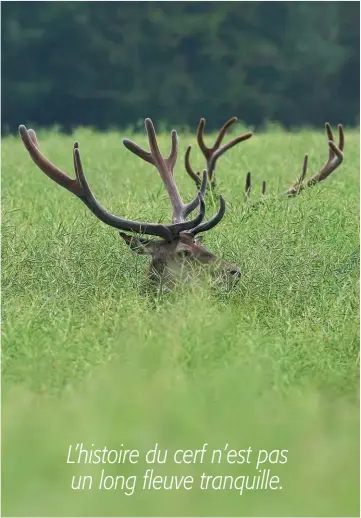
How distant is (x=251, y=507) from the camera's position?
3.36 m

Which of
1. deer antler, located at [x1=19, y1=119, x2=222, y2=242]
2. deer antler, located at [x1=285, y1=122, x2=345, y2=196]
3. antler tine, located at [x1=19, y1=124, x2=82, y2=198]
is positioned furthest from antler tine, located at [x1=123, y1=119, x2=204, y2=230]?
deer antler, located at [x1=285, y1=122, x2=345, y2=196]

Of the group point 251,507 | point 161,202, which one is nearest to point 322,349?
point 251,507

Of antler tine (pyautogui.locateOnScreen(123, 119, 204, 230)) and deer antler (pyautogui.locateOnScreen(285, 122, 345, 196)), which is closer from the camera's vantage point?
antler tine (pyautogui.locateOnScreen(123, 119, 204, 230))

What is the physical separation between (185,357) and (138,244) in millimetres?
1077

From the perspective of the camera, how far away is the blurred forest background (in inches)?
943

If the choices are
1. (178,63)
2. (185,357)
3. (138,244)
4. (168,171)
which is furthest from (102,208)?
(178,63)

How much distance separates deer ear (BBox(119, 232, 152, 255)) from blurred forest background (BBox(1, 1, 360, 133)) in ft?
60.7

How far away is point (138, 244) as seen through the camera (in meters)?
5.39

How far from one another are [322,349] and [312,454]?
1202 millimetres

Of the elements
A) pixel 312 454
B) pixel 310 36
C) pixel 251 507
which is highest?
pixel 310 36

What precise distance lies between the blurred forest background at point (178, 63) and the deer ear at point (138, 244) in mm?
18492

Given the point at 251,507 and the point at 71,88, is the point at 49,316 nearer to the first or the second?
the point at 251,507

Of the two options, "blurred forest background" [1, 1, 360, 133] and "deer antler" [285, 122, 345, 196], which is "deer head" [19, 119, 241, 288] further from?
"blurred forest background" [1, 1, 360, 133]

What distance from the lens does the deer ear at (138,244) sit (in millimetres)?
5383
